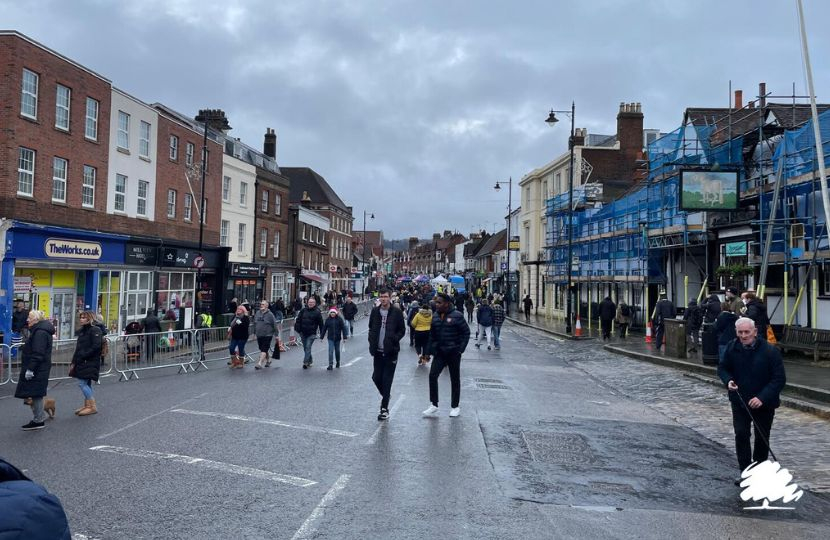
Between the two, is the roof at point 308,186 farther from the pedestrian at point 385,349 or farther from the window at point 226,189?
the pedestrian at point 385,349

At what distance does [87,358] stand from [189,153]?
24797 millimetres

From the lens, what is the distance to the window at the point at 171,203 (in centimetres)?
3150

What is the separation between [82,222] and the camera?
24.7 m

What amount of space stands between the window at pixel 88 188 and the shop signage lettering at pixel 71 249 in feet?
5.29

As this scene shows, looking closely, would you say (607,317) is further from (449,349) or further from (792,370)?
(449,349)

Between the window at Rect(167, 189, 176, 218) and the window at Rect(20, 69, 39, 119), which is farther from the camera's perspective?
the window at Rect(167, 189, 176, 218)

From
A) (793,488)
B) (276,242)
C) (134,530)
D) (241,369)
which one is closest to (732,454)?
(793,488)

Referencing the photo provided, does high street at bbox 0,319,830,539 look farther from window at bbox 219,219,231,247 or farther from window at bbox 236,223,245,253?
window at bbox 236,223,245,253

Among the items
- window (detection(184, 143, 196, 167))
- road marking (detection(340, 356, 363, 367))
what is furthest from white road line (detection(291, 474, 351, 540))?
window (detection(184, 143, 196, 167))

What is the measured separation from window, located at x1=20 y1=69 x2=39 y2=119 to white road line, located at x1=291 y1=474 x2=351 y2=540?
2046 centimetres

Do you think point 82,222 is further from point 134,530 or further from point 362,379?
point 134,530

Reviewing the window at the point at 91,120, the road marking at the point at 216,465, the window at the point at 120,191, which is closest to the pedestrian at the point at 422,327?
the road marking at the point at 216,465

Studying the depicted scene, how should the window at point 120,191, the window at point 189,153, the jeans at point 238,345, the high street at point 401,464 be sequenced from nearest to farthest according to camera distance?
1. the high street at point 401,464
2. the jeans at point 238,345
3. the window at point 120,191
4. the window at point 189,153

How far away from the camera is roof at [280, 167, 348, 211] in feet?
221
